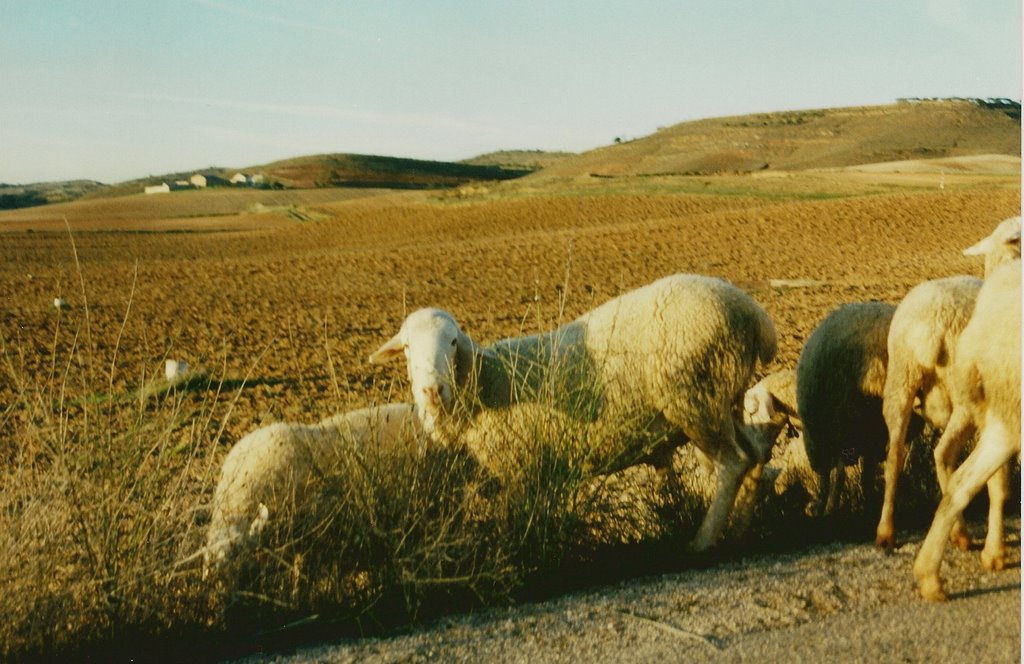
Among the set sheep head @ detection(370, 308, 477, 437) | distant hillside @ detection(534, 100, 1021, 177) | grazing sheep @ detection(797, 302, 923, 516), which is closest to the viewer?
sheep head @ detection(370, 308, 477, 437)

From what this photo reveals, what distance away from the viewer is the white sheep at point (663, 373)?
611 centimetres

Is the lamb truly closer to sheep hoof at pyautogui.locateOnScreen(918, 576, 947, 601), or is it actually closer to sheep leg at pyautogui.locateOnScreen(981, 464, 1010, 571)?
sheep leg at pyautogui.locateOnScreen(981, 464, 1010, 571)

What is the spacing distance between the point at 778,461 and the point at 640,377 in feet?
10.0

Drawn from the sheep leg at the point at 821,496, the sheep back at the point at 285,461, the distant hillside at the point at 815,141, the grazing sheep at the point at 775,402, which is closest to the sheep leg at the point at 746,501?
the sheep leg at the point at 821,496

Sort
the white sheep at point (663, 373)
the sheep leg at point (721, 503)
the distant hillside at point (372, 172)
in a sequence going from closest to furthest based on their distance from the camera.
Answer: the sheep leg at point (721, 503) → the white sheep at point (663, 373) → the distant hillside at point (372, 172)

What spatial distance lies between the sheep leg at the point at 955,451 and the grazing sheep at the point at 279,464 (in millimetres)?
2812

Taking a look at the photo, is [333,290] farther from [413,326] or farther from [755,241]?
[413,326]

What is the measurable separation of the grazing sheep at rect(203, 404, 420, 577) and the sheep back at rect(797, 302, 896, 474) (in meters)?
2.84

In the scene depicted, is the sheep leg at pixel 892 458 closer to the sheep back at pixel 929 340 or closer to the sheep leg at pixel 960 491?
the sheep back at pixel 929 340

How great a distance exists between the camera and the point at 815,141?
123 m

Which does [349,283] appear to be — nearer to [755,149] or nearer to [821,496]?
[821,496]

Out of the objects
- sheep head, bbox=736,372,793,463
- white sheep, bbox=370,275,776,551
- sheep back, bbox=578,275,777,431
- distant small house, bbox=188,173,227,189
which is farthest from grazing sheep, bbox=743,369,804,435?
distant small house, bbox=188,173,227,189

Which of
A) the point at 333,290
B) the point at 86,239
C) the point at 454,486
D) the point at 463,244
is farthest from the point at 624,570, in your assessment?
the point at 86,239

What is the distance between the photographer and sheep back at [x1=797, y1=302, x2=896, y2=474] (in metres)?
6.99
